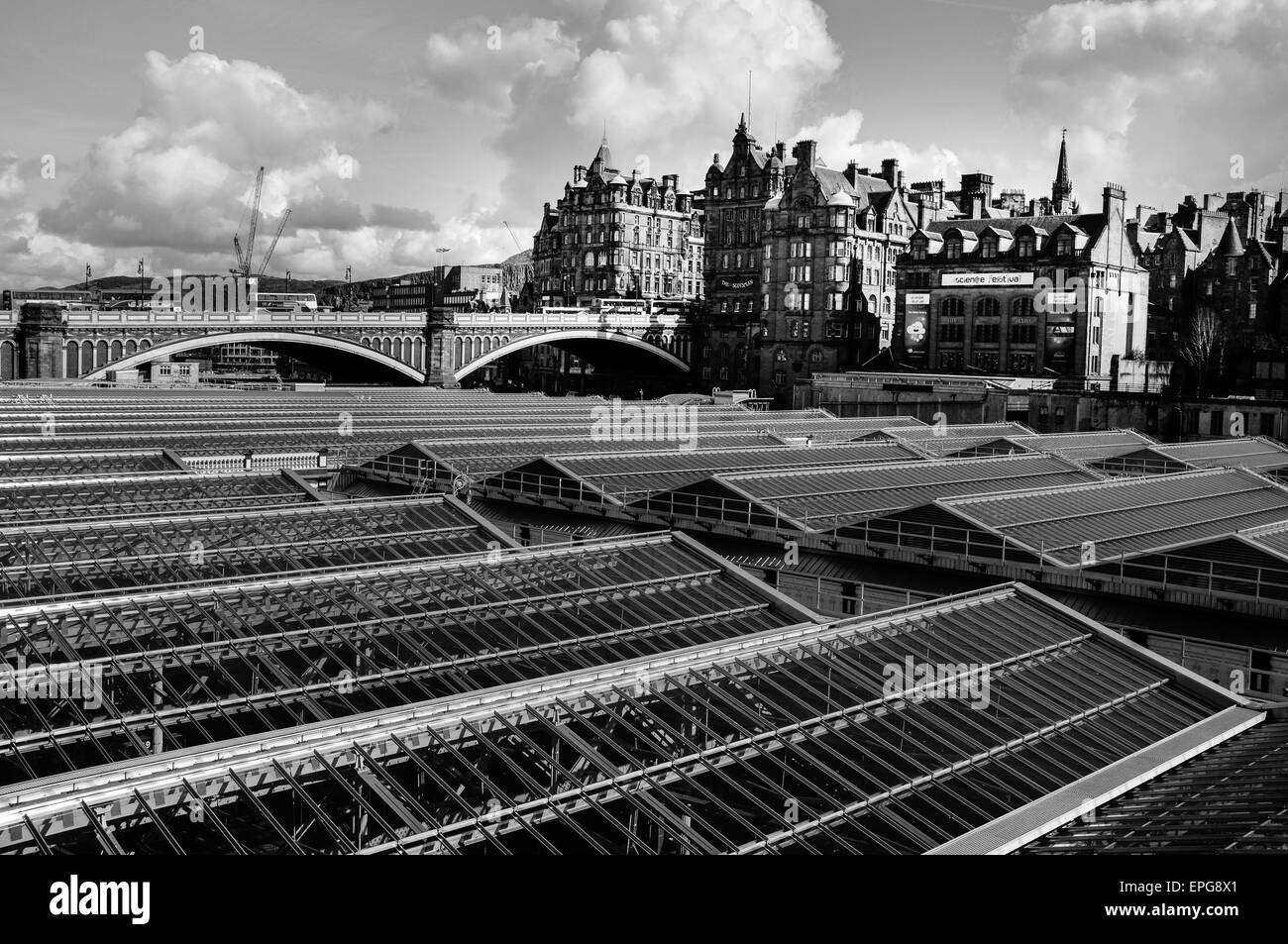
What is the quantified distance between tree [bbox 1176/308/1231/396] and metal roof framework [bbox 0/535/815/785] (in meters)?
118

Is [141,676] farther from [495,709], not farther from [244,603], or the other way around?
[495,709]

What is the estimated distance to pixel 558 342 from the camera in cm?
16688

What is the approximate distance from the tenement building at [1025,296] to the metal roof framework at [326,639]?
107 m

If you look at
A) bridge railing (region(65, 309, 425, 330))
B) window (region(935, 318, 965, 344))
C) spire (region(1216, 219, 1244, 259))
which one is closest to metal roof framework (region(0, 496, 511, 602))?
bridge railing (region(65, 309, 425, 330))

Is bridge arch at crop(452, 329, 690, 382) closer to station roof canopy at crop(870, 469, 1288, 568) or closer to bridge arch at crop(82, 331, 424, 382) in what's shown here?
bridge arch at crop(82, 331, 424, 382)

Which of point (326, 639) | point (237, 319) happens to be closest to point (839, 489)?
point (326, 639)

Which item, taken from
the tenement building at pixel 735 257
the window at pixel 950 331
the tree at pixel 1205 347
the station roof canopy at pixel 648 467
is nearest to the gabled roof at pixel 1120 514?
the station roof canopy at pixel 648 467

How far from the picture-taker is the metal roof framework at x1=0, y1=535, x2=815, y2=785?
66.9 ft

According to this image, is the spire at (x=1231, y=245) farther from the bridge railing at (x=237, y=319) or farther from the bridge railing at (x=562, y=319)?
the bridge railing at (x=237, y=319)

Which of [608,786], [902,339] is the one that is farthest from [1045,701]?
[902,339]

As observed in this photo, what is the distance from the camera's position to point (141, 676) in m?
22.2

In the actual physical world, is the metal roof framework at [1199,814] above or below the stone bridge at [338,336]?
below

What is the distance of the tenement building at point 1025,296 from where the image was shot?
128125mm

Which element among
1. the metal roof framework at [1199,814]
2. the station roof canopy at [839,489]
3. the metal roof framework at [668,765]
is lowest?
the metal roof framework at [1199,814]
